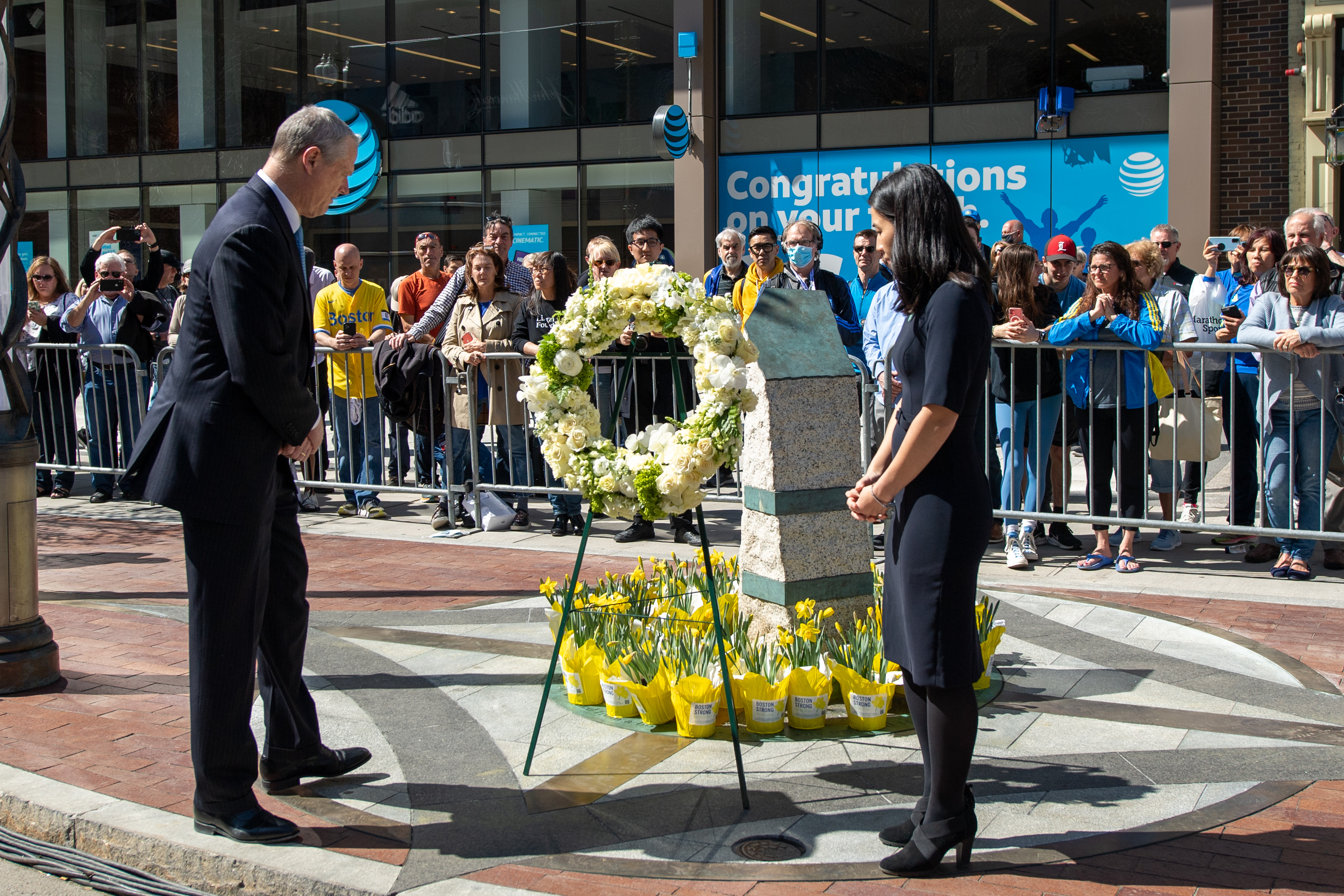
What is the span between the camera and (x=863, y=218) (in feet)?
57.6

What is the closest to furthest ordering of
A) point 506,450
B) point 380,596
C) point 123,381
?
point 380,596 → point 506,450 → point 123,381

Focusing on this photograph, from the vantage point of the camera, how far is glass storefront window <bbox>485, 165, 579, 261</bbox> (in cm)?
1992

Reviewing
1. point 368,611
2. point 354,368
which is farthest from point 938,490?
point 354,368

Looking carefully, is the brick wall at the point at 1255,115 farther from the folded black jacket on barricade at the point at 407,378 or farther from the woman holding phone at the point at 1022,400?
the folded black jacket on barricade at the point at 407,378

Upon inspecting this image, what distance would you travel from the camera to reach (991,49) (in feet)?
54.6

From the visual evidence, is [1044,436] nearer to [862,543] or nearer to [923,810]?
[862,543]

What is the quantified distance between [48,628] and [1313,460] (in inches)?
284

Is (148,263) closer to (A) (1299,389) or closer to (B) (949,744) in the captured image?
(A) (1299,389)

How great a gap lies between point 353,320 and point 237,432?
6811 millimetres

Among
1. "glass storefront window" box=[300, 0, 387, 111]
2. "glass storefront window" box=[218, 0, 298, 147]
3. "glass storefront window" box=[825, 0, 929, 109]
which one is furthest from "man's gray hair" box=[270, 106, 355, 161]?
"glass storefront window" box=[218, 0, 298, 147]

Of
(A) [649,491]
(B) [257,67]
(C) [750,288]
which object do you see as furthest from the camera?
(B) [257,67]

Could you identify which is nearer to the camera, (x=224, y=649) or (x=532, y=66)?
(x=224, y=649)

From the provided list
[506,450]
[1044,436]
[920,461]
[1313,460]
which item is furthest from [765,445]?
[506,450]

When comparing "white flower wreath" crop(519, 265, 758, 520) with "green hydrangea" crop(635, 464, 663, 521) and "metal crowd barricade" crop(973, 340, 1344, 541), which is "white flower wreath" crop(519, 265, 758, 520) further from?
"metal crowd barricade" crop(973, 340, 1344, 541)
